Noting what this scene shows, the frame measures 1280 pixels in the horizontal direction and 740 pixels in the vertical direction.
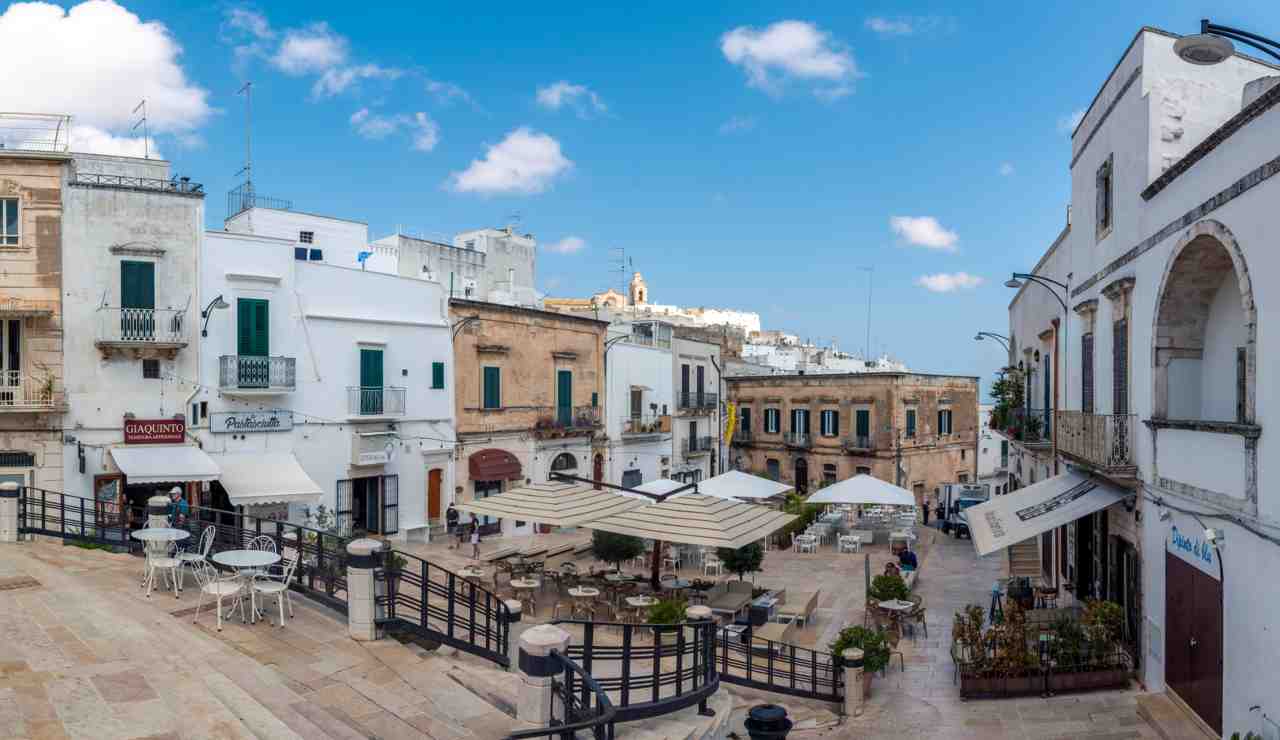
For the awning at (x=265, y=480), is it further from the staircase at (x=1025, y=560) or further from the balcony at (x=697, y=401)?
the balcony at (x=697, y=401)

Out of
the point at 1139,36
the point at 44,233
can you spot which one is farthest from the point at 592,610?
the point at 44,233

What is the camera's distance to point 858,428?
43.2m

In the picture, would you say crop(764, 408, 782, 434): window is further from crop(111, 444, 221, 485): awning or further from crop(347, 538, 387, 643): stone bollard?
crop(347, 538, 387, 643): stone bollard

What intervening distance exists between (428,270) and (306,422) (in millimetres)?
12572

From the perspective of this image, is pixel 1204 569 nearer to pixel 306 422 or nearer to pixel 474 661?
pixel 474 661

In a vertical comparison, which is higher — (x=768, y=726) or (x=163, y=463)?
(x=163, y=463)

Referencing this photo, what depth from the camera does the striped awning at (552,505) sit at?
15.7m

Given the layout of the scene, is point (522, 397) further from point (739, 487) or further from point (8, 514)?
point (8, 514)

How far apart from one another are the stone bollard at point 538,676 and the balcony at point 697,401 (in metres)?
30.9

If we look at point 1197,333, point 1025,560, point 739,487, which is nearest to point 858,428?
point 739,487

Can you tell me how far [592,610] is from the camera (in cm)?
1574

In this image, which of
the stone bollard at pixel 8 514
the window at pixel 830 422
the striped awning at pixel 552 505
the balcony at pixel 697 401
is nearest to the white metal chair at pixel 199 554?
the stone bollard at pixel 8 514

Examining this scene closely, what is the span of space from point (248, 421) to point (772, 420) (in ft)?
99.8

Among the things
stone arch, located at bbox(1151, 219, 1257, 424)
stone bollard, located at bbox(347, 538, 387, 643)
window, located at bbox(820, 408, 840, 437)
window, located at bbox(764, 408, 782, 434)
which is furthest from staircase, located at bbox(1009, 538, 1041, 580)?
window, located at bbox(764, 408, 782, 434)
